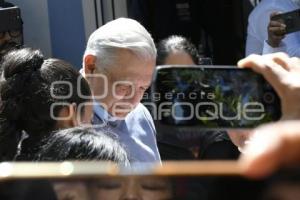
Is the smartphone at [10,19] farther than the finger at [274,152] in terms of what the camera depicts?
Yes

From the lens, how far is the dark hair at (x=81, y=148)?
1.74m

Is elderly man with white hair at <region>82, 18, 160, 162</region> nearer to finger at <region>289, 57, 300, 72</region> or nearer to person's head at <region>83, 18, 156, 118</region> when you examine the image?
person's head at <region>83, 18, 156, 118</region>

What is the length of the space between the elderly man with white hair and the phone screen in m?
1.15

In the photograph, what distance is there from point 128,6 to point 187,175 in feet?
15.0

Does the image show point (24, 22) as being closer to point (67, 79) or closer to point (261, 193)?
point (67, 79)

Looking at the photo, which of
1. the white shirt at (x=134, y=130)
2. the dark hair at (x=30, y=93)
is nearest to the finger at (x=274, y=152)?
the dark hair at (x=30, y=93)

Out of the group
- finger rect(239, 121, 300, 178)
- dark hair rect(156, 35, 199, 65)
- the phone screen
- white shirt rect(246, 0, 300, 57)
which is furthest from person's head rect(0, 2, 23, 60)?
finger rect(239, 121, 300, 178)

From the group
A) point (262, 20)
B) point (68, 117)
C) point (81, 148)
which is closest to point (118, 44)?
point (68, 117)

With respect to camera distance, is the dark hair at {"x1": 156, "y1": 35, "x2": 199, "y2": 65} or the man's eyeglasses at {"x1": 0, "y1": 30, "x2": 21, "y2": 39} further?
the man's eyeglasses at {"x1": 0, "y1": 30, "x2": 21, "y2": 39}

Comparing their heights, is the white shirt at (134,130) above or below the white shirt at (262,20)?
below

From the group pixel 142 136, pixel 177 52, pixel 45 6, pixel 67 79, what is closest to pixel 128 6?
pixel 45 6

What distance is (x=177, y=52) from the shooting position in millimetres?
3707

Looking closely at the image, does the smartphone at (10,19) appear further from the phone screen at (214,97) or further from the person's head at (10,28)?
the phone screen at (214,97)

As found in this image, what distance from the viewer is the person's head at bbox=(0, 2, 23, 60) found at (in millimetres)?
4488
